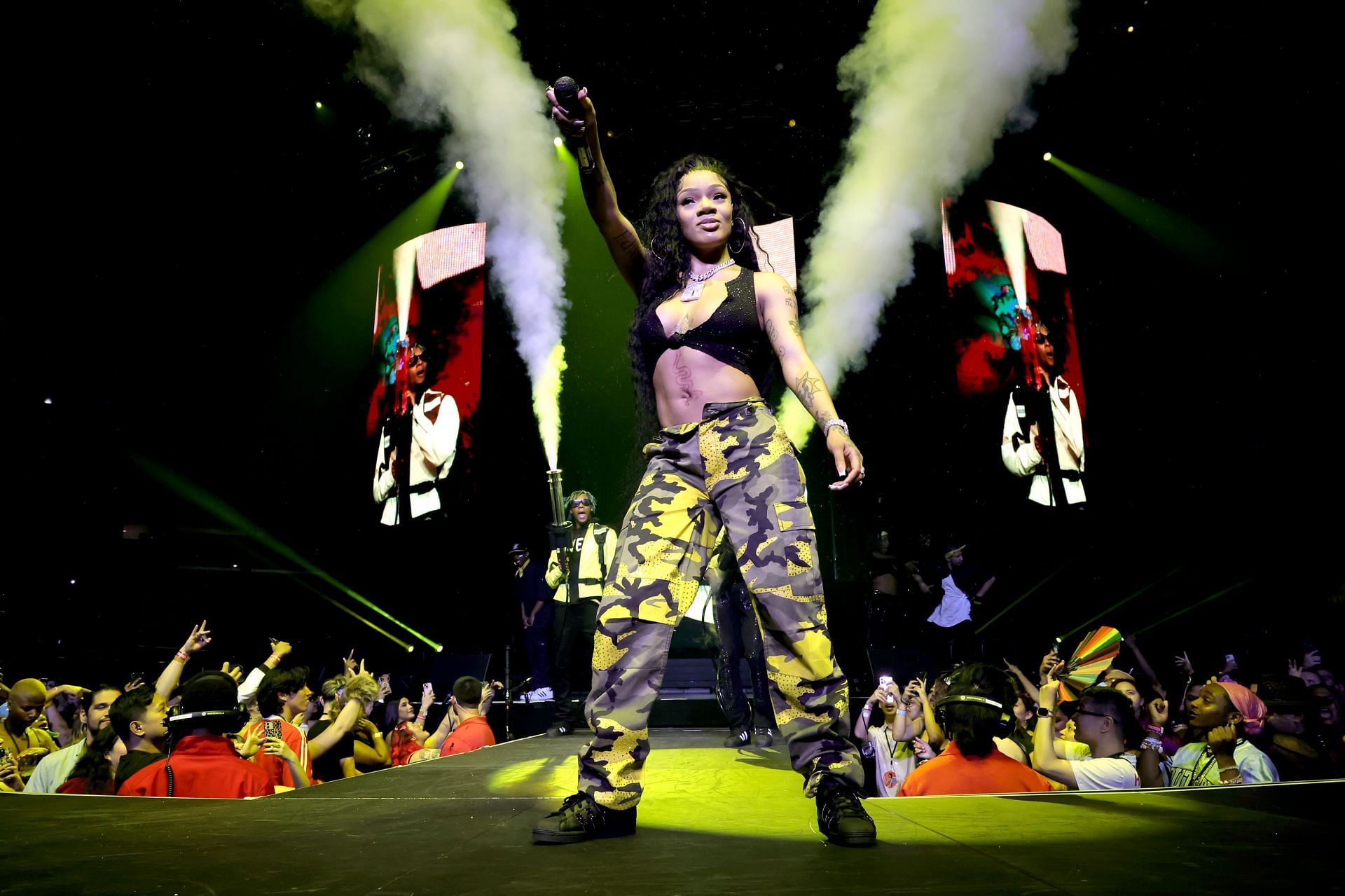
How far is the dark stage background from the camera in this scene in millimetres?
7969

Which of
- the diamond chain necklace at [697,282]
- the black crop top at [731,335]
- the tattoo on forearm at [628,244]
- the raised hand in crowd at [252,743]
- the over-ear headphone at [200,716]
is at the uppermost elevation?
the tattoo on forearm at [628,244]

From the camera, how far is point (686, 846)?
1762mm

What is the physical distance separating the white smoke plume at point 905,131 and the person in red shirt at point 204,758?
8.58 meters

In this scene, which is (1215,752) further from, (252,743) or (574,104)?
(252,743)

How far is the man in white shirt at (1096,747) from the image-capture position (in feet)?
11.4

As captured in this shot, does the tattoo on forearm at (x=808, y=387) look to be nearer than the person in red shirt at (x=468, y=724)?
Yes

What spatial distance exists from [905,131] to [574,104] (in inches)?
341

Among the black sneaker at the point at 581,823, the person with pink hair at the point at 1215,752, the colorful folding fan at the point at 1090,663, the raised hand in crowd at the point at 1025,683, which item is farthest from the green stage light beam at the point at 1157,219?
the black sneaker at the point at 581,823

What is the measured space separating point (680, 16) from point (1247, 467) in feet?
28.4

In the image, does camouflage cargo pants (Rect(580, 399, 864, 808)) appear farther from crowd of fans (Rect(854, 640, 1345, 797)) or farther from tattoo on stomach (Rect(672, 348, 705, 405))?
crowd of fans (Rect(854, 640, 1345, 797))

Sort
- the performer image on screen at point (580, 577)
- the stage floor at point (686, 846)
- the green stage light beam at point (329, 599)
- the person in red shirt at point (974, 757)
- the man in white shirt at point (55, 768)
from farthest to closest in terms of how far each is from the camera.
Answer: the green stage light beam at point (329, 599)
the performer image on screen at point (580, 577)
the man in white shirt at point (55, 768)
the person in red shirt at point (974, 757)
the stage floor at point (686, 846)

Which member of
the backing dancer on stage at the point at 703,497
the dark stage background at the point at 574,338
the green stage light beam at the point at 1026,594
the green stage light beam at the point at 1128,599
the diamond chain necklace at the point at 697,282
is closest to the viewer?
the backing dancer on stage at the point at 703,497

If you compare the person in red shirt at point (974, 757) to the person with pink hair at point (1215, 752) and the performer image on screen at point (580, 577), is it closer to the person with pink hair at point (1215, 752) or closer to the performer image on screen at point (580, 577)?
the person with pink hair at point (1215, 752)

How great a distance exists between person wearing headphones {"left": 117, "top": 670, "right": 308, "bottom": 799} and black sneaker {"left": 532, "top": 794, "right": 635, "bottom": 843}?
5.55ft
